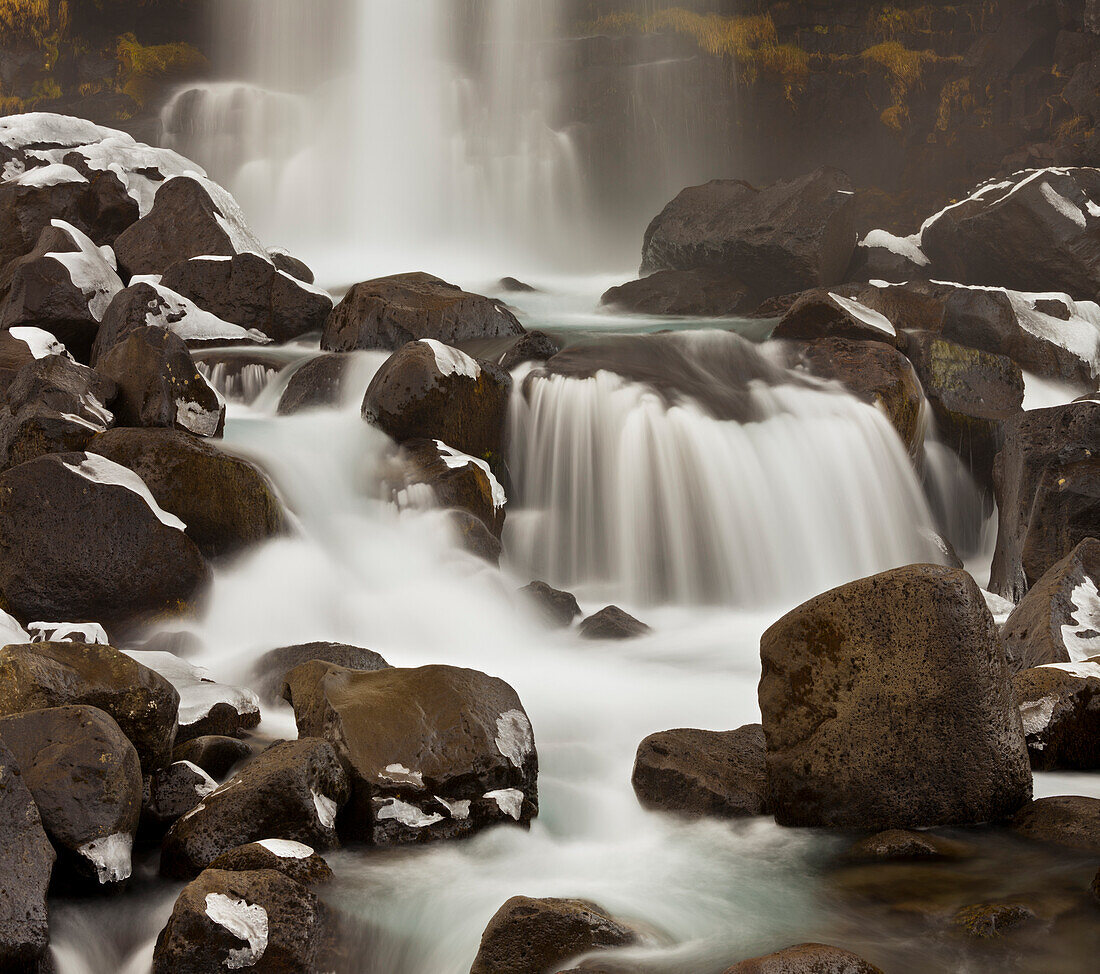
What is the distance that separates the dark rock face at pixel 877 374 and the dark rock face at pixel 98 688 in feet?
21.0

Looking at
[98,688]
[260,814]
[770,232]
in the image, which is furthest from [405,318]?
[260,814]

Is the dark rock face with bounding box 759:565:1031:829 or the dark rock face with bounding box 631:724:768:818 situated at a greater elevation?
the dark rock face with bounding box 759:565:1031:829

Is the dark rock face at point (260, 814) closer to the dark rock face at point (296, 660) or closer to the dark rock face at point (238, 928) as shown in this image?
the dark rock face at point (238, 928)

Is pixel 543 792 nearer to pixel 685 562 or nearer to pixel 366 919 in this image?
pixel 366 919

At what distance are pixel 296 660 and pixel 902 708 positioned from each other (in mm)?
2945

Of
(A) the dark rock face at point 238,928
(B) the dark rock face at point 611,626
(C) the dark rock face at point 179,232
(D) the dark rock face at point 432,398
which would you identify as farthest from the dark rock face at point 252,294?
(A) the dark rock face at point 238,928

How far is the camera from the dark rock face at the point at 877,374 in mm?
8773

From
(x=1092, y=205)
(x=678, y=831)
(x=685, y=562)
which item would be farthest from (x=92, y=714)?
(x=1092, y=205)

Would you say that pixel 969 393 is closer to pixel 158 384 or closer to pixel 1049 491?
pixel 1049 491

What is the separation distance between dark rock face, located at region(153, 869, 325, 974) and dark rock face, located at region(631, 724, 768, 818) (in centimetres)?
152

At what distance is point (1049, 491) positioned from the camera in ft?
21.8

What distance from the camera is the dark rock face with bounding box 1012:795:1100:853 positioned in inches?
134

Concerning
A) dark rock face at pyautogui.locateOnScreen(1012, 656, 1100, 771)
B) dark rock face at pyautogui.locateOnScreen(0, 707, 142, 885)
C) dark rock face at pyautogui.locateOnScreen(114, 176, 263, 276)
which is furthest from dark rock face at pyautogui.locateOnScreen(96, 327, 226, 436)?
dark rock face at pyautogui.locateOnScreen(1012, 656, 1100, 771)

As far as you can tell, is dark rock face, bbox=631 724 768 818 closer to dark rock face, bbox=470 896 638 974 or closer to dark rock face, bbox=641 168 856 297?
dark rock face, bbox=470 896 638 974
